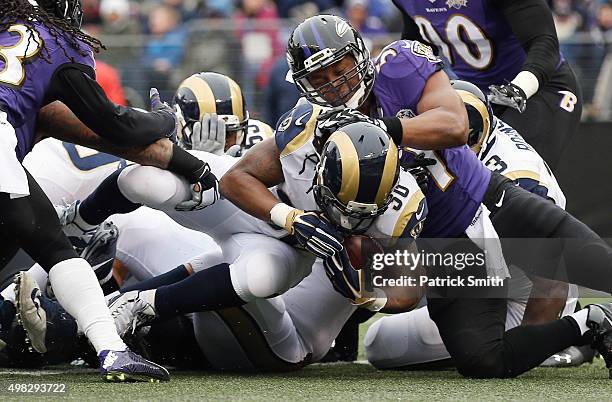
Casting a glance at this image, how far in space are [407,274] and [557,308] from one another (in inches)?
33.3

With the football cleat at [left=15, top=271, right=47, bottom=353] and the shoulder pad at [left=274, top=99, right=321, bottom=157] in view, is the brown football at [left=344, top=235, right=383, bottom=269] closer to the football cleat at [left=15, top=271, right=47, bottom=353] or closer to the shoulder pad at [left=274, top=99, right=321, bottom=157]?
the shoulder pad at [left=274, top=99, right=321, bottom=157]

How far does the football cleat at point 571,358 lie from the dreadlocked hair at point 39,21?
2.10m

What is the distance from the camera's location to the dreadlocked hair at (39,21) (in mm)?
3939

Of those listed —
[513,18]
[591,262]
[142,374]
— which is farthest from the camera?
[513,18]

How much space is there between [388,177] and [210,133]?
159 cm

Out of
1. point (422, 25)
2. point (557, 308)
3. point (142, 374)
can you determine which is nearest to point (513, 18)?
point (422, 25)

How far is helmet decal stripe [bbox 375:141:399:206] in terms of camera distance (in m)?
3.81

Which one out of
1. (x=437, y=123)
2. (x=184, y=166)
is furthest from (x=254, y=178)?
(x=437, y=123)

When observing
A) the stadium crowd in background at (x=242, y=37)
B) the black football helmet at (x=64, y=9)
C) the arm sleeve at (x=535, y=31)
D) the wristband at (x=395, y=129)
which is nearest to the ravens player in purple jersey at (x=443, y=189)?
the wristband at (x=395, y=129)

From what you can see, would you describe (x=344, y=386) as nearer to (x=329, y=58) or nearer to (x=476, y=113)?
(x=329, y=58)

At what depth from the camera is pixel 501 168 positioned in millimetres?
4836

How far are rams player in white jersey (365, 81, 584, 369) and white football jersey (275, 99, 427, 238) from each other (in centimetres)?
62

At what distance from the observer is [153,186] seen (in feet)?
14.0

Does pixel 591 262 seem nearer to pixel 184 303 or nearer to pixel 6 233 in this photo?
pixel 184 303
